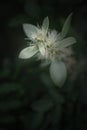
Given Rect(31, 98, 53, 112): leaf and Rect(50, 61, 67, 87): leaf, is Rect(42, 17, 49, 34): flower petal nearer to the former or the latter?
Rect(50, 61, 67, 87): leaf

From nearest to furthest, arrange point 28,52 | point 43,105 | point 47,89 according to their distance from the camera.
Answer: point 28,52
point 43,105
point 47,89

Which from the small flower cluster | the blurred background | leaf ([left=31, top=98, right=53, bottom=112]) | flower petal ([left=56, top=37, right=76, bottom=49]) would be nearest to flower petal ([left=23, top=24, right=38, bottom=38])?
the small flower cluster

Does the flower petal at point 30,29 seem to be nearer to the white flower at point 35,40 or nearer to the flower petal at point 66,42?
the white flower at point 35,40

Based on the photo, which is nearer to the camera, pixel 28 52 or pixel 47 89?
pixel 28 52

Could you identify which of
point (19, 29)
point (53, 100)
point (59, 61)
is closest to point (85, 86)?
point (53, 100)

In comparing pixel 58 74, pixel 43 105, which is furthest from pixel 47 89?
pixel 58 74

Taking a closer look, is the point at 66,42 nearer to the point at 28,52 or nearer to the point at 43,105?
the point at 28,52
